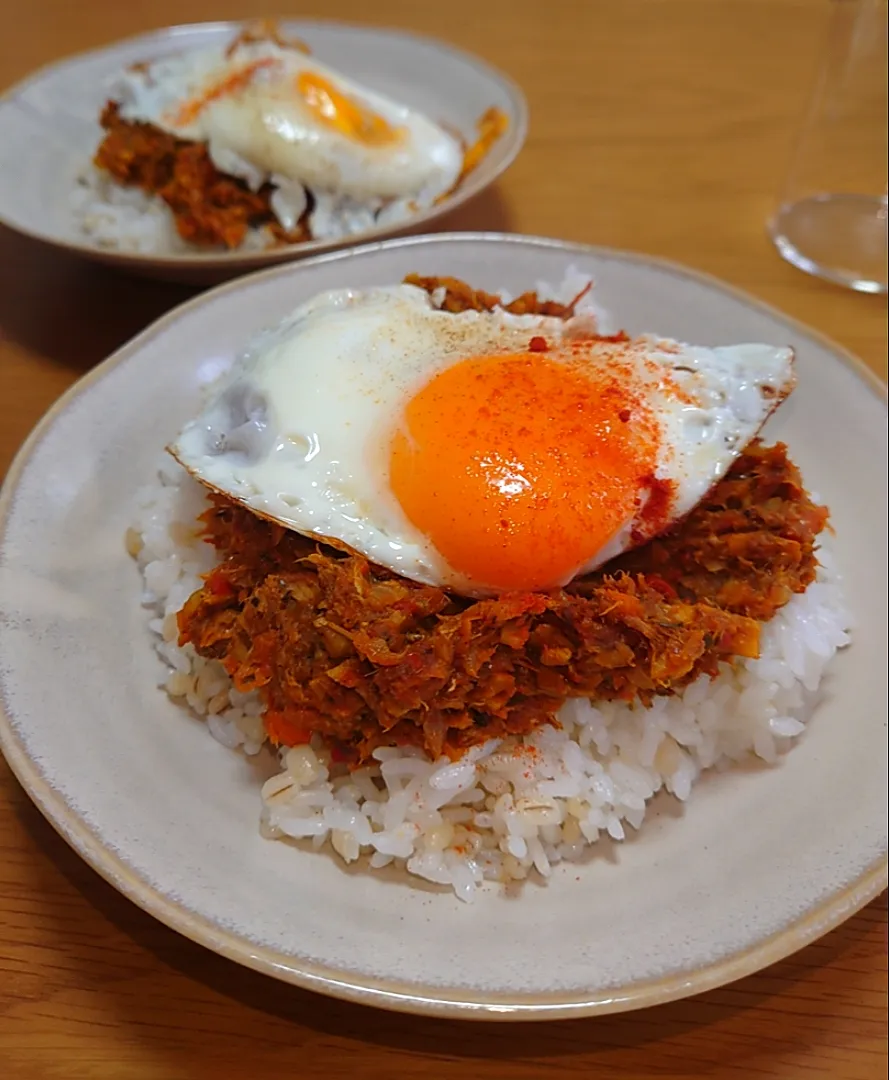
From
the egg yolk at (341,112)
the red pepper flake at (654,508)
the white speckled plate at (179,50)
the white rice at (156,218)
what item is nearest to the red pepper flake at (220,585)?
the red pepper flake at (654,508)

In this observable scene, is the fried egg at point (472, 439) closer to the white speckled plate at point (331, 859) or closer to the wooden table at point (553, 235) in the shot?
the white speckled plate at point (331, 859)

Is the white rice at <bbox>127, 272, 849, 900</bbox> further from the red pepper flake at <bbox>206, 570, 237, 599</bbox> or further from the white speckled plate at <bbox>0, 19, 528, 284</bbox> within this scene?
the white speckled plate at <bbox>0, 19, 528, 284</bbox>

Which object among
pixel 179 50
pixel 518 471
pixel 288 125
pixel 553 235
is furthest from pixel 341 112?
pixel 518 471

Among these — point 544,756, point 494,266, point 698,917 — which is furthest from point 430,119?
point 698,917

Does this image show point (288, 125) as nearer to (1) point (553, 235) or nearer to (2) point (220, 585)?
(1) point (553, 235)

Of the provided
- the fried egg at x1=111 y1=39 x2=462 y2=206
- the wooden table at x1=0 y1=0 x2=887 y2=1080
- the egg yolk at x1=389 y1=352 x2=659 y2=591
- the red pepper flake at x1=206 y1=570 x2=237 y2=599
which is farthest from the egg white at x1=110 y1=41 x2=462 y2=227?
the red pepper flake at x1=206 y1=570 x2=237 y2=599

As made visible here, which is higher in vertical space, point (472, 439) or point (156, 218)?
point (472, 439)

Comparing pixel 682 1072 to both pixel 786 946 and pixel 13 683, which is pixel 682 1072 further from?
pixel 13 683
